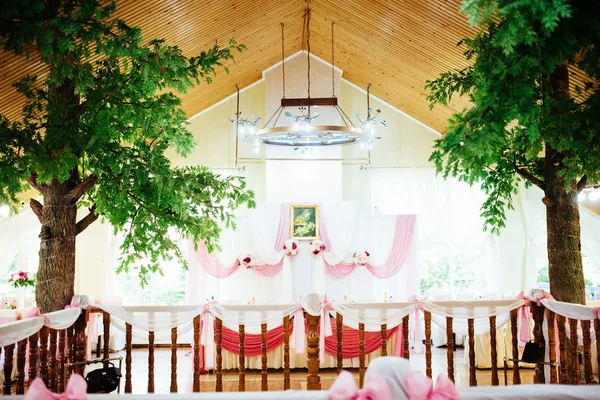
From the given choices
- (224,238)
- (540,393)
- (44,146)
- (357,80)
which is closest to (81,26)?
(44,146)

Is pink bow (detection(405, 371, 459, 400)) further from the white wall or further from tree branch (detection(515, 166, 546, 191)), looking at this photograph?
the white wall

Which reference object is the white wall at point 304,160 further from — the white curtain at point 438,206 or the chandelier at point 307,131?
the chandelier at point 307,131

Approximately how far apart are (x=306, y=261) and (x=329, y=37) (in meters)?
4.61

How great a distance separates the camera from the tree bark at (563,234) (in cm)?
554

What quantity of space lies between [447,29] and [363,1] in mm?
1358

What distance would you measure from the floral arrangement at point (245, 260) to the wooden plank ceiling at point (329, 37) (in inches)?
135

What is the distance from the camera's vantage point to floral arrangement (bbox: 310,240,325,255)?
1123 cm

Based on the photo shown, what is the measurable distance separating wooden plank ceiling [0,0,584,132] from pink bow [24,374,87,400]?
536 cm

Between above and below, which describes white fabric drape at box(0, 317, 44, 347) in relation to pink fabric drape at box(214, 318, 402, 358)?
above

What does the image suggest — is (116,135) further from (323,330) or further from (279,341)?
(279,341)

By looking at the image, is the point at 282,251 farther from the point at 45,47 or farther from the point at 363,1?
the point at 45,47

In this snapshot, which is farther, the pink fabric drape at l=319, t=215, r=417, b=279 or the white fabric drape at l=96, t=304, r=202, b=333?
the pink fabric drape at l=319, t=215, r=417, b=279

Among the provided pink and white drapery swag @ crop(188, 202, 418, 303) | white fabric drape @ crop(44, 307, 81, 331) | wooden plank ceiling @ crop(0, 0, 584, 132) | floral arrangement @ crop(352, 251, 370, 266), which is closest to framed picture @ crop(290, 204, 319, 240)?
pink and white drapery swag @ crop(188, 202, 418, 303)

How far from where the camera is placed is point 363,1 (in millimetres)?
8188
